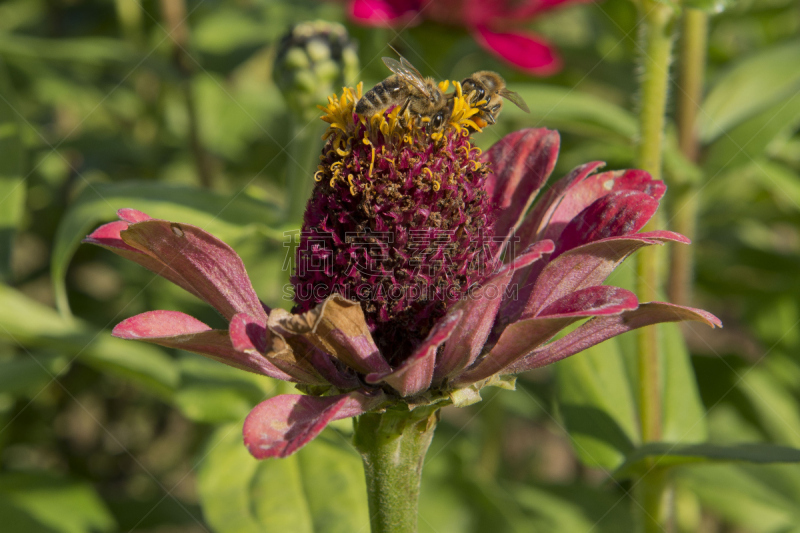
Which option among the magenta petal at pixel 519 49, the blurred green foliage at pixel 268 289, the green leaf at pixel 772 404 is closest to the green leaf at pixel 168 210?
the blurred green foliage at pixel 268 289

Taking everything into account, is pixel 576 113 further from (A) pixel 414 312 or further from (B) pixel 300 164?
(A) pixel 414 312

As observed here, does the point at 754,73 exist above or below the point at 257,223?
above

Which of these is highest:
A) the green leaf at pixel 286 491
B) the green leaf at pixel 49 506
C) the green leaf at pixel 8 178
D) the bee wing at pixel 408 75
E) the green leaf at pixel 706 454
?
the bee wing at pixel 408 75

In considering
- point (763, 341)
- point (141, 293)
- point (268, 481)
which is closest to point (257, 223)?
point (268, 481)

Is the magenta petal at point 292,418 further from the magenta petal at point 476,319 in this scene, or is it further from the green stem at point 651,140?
the green stem at point 651,140

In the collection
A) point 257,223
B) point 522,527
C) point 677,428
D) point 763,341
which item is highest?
point 257,223

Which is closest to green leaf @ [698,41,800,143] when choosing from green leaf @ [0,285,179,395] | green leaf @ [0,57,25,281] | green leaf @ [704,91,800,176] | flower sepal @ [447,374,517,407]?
green leaf @ [704,91,800,176]

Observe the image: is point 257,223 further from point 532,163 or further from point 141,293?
point 141,293
